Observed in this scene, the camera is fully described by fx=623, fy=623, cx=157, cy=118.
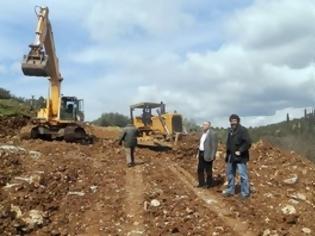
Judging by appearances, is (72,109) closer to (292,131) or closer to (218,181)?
(218,181)

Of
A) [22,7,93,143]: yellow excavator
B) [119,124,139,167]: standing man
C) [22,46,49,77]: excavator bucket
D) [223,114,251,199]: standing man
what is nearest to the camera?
[223,114,251,199]: standing man

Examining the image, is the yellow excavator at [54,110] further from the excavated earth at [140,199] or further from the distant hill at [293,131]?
the distant hill at [293,131]

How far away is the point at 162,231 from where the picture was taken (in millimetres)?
10383

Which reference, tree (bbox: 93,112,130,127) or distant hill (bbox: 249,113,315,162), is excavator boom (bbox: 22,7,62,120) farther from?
distant hill (bbox: 249,113,315,162)

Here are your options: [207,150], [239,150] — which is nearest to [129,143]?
[207,150]

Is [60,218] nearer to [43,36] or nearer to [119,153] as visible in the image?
[119,153]

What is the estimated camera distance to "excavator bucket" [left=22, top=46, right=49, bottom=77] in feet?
65.3

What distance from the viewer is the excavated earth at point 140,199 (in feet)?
35.3

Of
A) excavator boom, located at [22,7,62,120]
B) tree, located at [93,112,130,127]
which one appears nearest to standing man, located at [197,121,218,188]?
excavator boom, located at [22,7,62,120]

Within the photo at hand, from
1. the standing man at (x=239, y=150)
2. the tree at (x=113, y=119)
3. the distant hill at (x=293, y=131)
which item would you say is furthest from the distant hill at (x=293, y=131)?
the standing man at (x=239, y=150)

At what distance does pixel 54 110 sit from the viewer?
23.2 metres

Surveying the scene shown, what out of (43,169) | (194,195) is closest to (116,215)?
(194,195)

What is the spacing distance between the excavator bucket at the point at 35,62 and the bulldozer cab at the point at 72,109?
10.7 ft

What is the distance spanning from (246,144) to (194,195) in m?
1.58
